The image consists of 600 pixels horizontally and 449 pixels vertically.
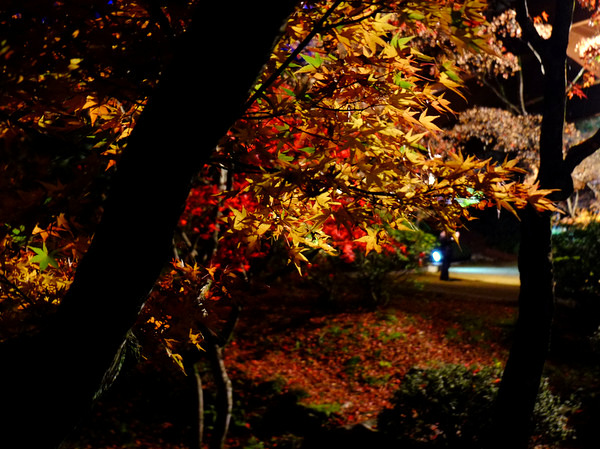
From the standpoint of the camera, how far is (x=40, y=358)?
69.9 inches

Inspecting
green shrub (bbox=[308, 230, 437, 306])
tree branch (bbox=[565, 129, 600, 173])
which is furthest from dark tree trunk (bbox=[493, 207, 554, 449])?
green shrub (bbox=[308, 230, 437, 306])

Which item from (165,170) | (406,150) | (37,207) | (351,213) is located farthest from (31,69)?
(406,150)

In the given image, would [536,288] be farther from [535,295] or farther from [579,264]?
[579,264]

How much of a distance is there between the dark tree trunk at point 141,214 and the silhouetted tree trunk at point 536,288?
437cm

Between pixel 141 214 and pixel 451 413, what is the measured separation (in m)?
5.30

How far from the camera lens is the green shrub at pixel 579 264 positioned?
10.4 metres

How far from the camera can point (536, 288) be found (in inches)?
192

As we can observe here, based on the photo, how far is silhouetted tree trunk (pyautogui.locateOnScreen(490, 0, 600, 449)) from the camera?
4840 mm

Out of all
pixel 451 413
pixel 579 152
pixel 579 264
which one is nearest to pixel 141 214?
pixel 579 152

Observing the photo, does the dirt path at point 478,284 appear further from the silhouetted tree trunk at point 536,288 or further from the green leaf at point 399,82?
the green leaf at point 399,82

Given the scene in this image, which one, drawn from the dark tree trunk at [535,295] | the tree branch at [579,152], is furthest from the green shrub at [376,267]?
the tree branch at [579,152]

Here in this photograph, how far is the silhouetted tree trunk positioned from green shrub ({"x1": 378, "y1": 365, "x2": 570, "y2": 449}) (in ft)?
1.89

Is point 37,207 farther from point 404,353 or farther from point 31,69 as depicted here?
point 404,353

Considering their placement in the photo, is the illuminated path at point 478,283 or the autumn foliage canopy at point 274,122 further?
the illuminated path at point 478,283
